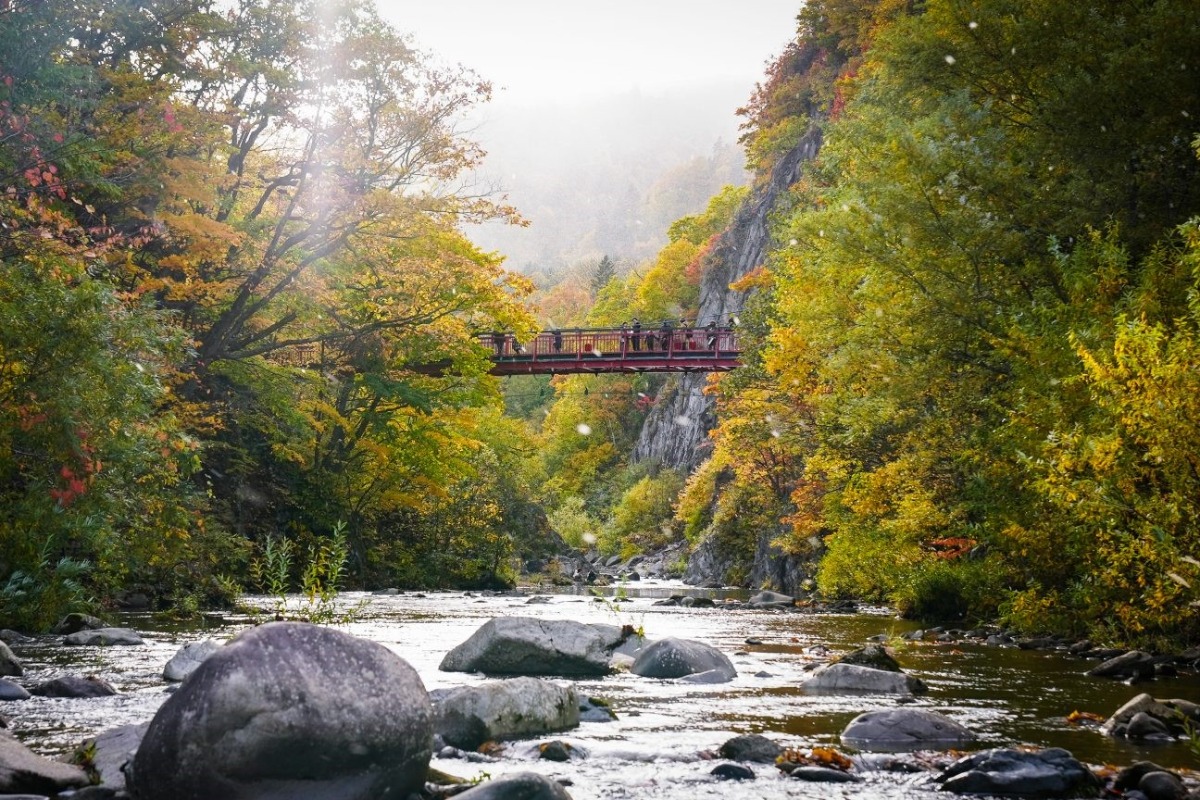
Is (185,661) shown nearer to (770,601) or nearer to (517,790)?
(517,790)

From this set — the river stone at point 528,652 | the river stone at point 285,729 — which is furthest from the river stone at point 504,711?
the river stone at point 528,652

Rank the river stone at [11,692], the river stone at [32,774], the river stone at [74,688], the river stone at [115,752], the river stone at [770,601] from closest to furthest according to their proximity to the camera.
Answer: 1. the river stone at [32,774]
2. the river stone at [115,752]
3. the river stone at [11,692]
4. the river stone at [74,688]
5. the river stone at [770,601]

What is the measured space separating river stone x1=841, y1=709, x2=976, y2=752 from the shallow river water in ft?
0.60

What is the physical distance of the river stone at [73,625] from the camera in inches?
527

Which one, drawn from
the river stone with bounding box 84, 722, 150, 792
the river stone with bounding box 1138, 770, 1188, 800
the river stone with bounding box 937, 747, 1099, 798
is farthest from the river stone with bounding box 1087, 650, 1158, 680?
the river stone with bounding box 84, 722, 150, 792

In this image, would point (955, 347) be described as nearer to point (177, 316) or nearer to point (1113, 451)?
point (1113, 451)

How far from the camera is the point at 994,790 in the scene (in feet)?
18.8

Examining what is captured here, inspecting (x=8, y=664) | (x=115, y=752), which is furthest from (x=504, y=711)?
(x=8, y=664)

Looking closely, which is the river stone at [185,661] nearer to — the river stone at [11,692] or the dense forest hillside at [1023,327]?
the river stone at [11,692]

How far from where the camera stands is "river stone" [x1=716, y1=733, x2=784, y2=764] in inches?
255

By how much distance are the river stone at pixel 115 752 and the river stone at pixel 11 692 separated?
2.47m

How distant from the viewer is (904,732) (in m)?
7.19

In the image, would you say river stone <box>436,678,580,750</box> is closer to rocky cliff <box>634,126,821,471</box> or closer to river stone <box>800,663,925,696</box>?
river stone <box>800,663,925,696</box>

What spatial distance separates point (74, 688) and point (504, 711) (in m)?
3.67
